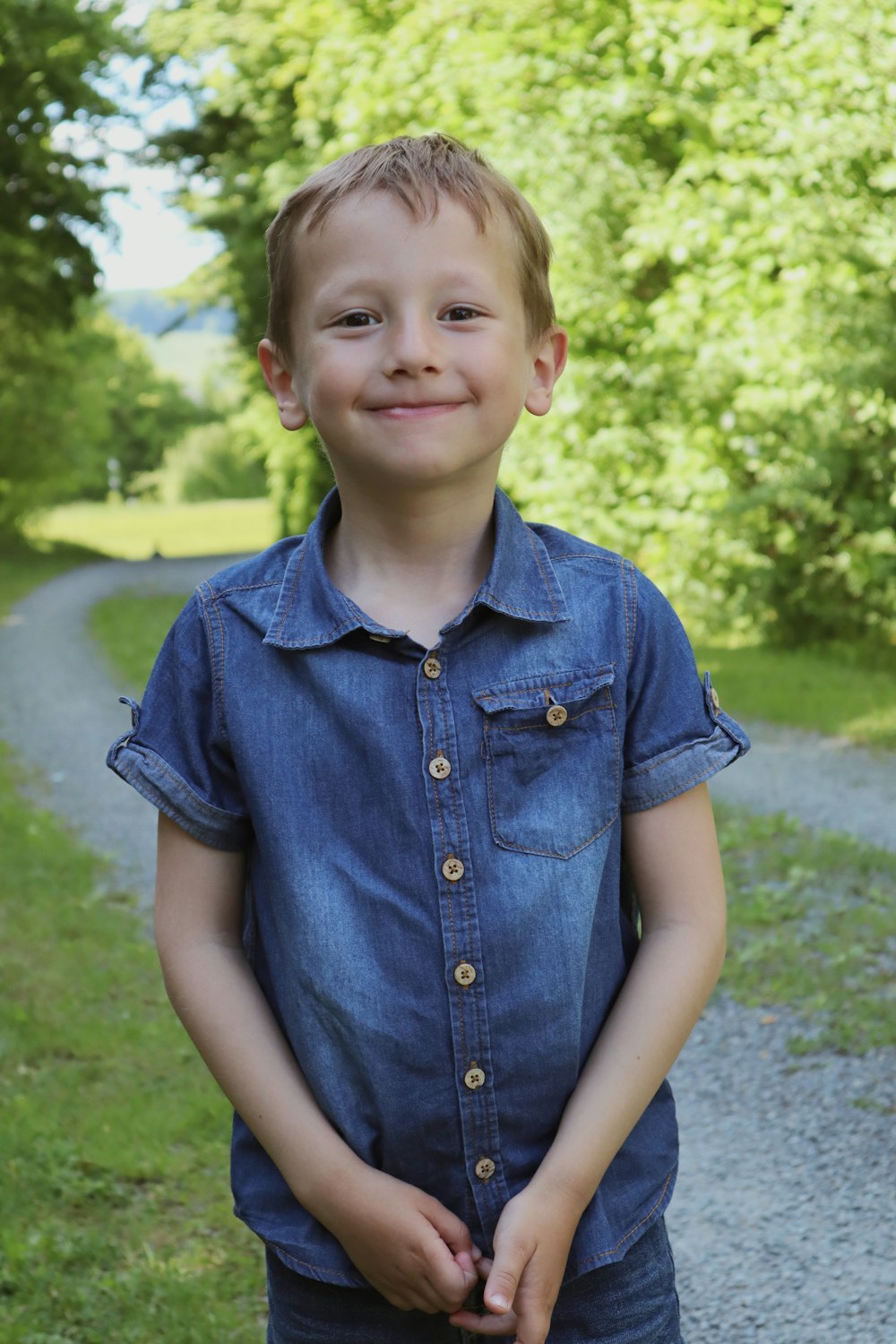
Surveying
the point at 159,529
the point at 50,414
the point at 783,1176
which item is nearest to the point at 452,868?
the point at 783,1176

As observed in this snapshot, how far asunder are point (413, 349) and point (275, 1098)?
822mm

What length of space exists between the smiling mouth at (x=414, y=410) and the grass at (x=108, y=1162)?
2117 millimetres

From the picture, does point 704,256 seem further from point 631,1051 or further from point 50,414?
point 50,414

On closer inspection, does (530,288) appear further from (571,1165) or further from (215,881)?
(571,1165)

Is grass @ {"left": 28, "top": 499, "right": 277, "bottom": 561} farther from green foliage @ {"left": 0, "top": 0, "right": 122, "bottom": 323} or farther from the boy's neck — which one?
the boy's neck

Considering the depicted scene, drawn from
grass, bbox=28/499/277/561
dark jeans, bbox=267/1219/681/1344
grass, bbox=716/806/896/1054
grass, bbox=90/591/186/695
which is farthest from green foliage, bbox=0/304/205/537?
dark jeans, bbox=267/1219/681/1344

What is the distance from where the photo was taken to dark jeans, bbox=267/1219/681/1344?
1508 mm

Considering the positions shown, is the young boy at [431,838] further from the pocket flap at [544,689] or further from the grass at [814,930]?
the grass at [814,930]

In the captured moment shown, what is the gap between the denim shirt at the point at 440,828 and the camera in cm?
146

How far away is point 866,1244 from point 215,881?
2.28 m

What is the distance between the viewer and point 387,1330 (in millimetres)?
1510

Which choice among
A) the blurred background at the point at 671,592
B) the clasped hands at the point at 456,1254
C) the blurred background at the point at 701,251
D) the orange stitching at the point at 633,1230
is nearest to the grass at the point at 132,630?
the blurred background at the point at 671,592

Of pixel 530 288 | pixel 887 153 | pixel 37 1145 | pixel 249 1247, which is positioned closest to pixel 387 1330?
pixel 530 288

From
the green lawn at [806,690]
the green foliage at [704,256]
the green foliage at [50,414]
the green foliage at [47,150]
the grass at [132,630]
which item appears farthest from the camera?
the green foliage at [50,414]
